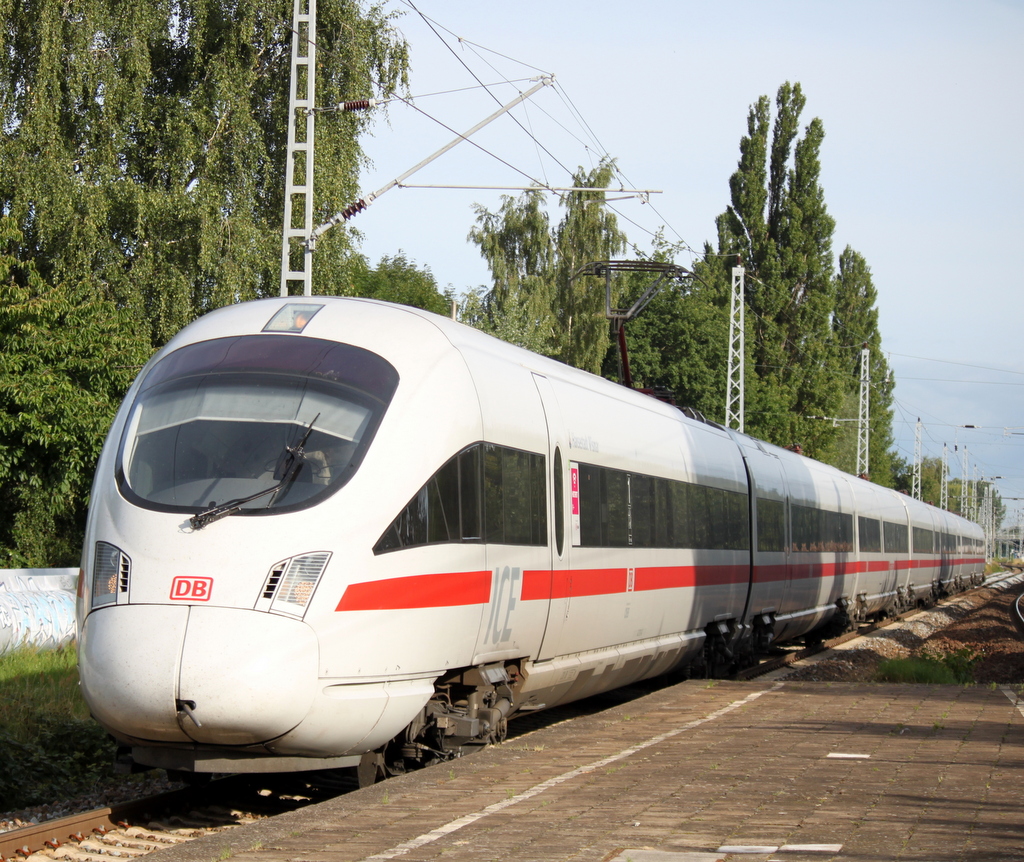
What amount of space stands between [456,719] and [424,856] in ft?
9.15

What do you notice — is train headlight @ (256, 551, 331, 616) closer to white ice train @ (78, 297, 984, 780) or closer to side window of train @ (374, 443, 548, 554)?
white ice train @ (78, 297, 984, 780)

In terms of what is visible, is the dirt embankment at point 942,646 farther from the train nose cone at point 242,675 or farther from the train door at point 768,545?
the train nose cone at point 242,675

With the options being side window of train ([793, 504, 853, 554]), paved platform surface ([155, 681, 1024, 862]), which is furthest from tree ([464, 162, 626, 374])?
paved platform surface ([155, 681, 1024, 862])

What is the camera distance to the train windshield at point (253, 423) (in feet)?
23.7

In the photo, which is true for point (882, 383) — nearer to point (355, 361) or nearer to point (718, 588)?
point (718, 588)

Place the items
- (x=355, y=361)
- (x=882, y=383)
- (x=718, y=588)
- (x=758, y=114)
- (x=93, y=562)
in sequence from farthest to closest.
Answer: (x=882, y=383)
(x=758, y=114)
(x=718, y=588)
(x=355, y=361)
(x=93, y=562)

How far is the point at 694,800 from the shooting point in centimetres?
677

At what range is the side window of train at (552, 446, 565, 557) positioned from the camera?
32.6 ft

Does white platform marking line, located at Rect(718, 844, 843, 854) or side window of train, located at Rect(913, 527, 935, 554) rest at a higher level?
side window of train, located at Rect(913, 527, 935, 554)

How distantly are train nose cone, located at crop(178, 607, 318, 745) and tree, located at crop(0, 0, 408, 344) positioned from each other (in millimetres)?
17638

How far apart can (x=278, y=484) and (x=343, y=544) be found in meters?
0.53

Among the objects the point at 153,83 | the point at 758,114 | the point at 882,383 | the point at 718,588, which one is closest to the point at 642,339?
the point at 758,114

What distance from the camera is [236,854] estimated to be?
5656 mm

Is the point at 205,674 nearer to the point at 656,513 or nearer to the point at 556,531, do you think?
the point at 556,531
